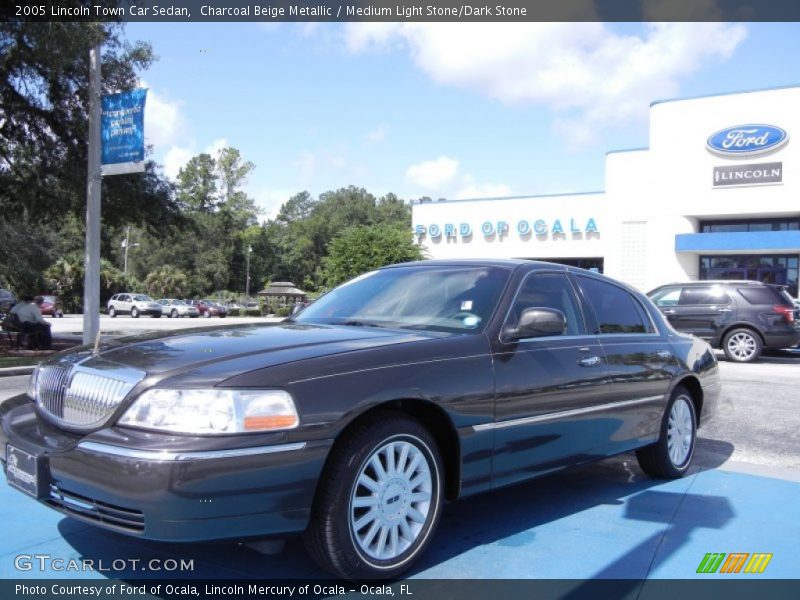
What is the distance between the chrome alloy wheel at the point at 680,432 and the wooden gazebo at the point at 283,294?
176ft

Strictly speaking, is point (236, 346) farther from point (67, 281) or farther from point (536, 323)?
point (67, 281)

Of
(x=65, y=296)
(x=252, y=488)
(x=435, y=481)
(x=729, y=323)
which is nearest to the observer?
(x=252, y=488)

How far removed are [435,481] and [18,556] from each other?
7.08 feet

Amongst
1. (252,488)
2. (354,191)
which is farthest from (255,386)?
(354,191)

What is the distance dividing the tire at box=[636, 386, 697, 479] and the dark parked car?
9.94m

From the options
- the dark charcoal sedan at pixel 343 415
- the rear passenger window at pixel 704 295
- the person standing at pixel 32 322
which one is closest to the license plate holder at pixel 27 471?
the dark charcoal sedan at pixel 343 415

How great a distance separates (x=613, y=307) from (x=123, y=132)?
11870 millimetres

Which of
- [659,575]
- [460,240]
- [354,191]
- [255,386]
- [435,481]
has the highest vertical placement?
[354,191]

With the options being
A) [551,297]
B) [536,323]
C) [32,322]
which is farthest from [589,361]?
[32,322]

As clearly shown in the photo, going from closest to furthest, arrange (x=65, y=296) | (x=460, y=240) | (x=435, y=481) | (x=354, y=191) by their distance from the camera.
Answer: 1. (x=435, y=481)
2. (x=460, y=240)
3. (x=65, y=296)
4. (x=354, y=191)

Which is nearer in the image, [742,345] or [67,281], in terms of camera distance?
[742,345]

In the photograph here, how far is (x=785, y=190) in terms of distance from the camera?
3338cm

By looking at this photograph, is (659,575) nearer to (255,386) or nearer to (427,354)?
(427,354)

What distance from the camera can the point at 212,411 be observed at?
9.98 ft
